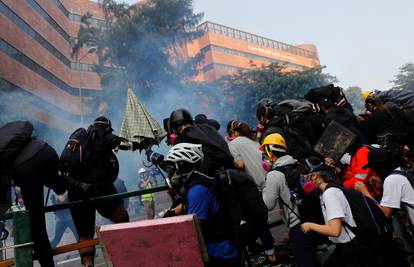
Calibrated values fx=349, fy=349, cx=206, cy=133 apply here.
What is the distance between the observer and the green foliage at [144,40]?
31953mm

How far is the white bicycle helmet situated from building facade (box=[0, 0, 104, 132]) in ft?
79.8

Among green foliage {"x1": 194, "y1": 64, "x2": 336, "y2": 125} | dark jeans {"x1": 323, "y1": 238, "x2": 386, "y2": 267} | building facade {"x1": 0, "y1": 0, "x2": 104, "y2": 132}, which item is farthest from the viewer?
green foliage {"x1": 194, "y1": 64, "x2": 336, "y2": 125}

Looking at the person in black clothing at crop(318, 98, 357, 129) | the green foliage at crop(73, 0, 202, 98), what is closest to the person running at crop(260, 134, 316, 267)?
the person in black clothing at crop(318, 98, 357, 129)

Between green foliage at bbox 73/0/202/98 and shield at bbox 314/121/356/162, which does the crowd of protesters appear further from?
green foliage at bbox 73/0/202/98

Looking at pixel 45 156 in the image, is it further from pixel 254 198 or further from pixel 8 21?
pixel 8 21

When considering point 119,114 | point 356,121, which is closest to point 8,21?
point 119,114

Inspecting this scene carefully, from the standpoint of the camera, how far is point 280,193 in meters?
3.85

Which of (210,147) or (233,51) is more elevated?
(233,51)

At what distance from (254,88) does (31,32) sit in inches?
848

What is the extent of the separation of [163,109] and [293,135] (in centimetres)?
3111

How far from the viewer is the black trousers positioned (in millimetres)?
3250

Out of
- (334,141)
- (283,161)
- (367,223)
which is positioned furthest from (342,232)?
(334,141)

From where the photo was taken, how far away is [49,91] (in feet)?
112

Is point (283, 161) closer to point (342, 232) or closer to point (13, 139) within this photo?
point (342, 232)
